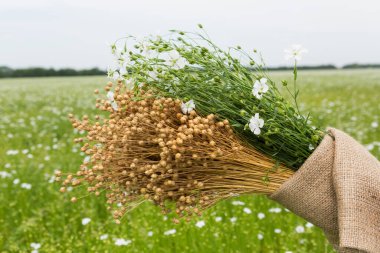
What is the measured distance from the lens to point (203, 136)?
2172 millimetres

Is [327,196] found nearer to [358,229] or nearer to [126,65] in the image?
[358,229]

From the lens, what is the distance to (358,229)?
2.15 meters

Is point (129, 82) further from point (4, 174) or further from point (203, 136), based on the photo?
point (4, 174)

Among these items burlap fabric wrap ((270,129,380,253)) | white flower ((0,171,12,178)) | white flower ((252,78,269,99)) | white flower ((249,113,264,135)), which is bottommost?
white flower ((0,171,12,178))

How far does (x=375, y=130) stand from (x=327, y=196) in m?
5.92

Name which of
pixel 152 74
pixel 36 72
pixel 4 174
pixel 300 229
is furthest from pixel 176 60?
pixel 36 72

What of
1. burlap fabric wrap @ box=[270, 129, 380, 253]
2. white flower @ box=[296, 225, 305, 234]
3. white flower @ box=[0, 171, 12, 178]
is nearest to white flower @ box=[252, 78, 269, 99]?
burlap fabric wrap @ box=[270, 129, 380, 253]

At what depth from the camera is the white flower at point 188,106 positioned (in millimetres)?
2166

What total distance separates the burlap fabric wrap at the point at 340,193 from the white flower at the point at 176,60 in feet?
2.18

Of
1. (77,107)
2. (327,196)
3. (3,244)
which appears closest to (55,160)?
(3,244)

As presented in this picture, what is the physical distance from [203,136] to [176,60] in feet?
1.19

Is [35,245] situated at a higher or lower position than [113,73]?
lower

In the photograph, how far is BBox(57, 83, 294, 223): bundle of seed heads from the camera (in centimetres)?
218

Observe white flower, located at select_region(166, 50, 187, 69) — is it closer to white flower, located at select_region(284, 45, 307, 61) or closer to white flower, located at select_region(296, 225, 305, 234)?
white flower, located at select_region(284, 45, 307, 61)
